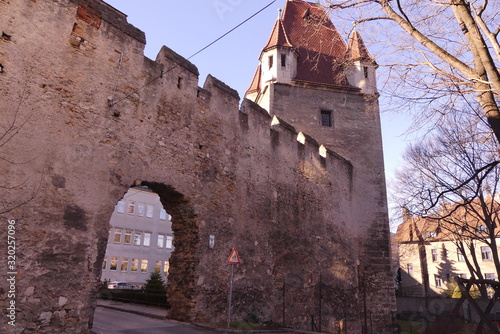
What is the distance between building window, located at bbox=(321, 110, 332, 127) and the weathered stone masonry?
13.4 ft

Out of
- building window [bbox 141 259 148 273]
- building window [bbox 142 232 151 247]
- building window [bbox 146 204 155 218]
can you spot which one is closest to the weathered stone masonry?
building window [bbox 141 259 148 273]

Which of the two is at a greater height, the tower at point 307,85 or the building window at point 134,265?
the tower at point 307,85

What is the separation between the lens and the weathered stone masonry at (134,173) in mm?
6578

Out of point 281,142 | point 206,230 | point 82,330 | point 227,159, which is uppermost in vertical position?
point 281,142

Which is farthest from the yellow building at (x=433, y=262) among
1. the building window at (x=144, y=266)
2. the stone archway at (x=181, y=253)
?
the stone archway at (x=181, y=253)

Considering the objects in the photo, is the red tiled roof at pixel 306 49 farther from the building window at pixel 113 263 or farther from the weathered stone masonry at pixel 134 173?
the building window at pixel 113 263

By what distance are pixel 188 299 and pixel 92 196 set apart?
3.30 metres

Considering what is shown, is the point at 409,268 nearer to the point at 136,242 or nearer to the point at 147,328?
the point at 136,242

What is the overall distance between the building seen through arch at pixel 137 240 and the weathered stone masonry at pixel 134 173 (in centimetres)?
1886

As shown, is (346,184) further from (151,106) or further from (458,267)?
(458,267)

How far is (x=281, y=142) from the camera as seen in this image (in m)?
13.2

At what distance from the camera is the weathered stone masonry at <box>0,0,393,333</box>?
658 centimetres

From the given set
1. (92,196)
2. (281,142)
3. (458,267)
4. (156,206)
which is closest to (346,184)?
(281,142)

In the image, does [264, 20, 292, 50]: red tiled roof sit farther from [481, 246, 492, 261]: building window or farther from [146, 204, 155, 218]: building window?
[481, 246, 492, 261]: building window
